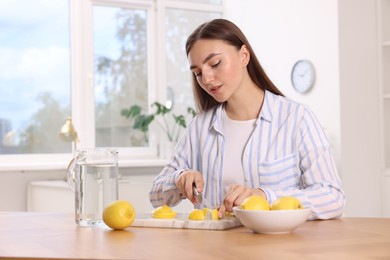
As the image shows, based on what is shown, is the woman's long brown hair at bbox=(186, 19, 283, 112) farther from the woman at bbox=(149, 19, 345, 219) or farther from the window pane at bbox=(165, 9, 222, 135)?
the window pane at bbox=(165, 9, 222, 135)

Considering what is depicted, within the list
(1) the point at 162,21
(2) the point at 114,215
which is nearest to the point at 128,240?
(2) the point at 114,215

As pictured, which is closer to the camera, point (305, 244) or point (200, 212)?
point (305, 244)

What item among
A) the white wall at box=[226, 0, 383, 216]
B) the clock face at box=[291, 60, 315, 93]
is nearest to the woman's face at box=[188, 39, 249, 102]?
the white wall at box=[226, 0, 383, 216]

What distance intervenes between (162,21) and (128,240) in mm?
4031

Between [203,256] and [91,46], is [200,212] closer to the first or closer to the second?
[203,256]

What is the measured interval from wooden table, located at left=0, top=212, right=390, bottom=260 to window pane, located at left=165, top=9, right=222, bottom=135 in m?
3.68

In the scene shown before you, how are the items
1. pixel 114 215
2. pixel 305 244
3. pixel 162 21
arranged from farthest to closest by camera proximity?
pixel 162 21, pixel 114 215, pixel 305 244

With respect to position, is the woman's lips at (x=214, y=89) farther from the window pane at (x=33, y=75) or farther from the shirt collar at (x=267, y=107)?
the window pane at (x=33, y=75)

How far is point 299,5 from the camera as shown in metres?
4.92

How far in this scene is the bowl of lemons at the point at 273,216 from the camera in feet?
5.38

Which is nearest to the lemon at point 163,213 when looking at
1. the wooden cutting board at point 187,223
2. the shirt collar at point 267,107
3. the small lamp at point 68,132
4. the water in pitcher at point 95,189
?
the wooden cutting board at point 187,223

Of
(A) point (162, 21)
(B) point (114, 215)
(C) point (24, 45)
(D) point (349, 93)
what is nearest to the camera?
(B) point (114, 215)

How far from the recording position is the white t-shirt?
238cm

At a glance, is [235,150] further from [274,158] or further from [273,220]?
[273,220]
